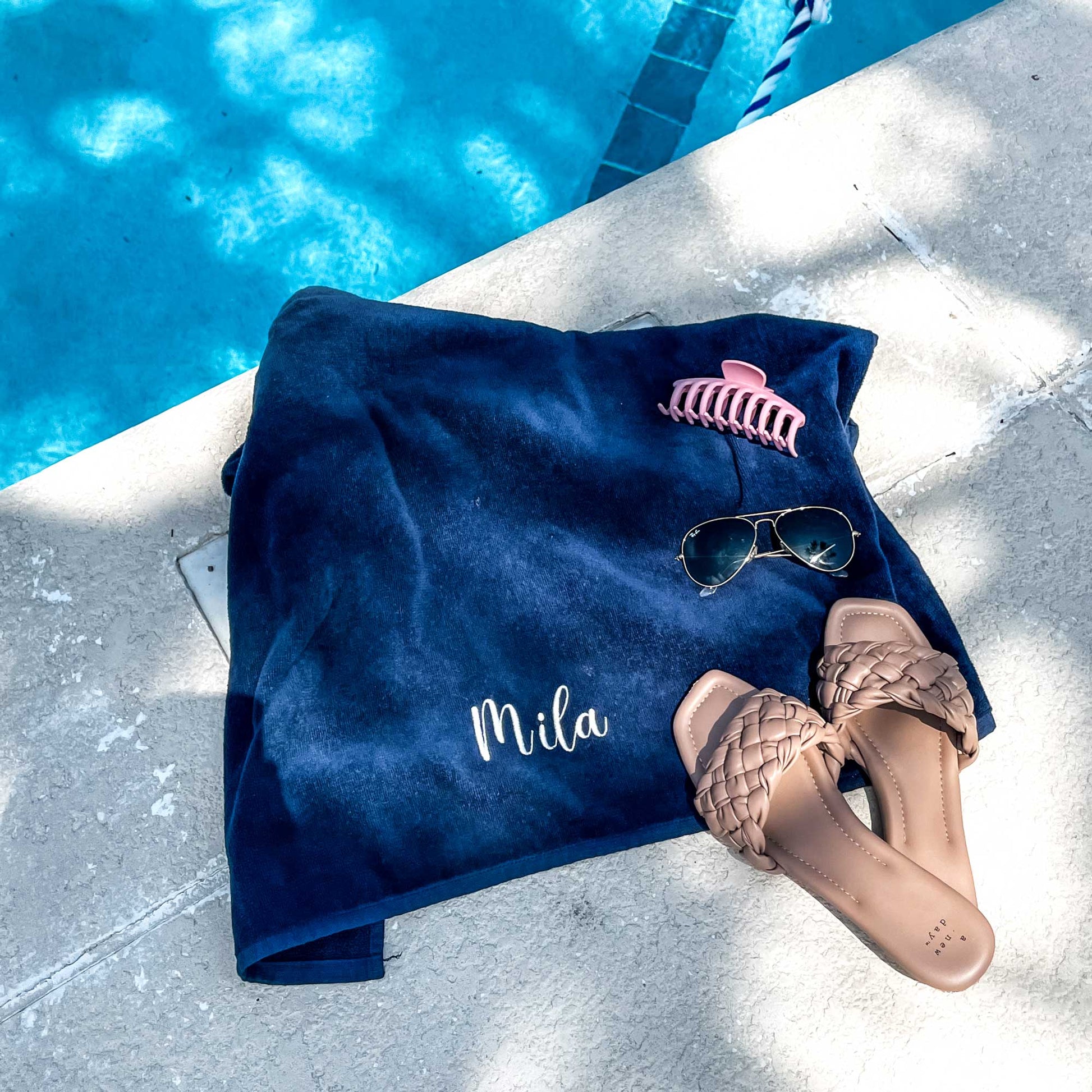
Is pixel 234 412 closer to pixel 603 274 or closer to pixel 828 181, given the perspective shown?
pixel 603 274

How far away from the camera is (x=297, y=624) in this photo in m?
1.46

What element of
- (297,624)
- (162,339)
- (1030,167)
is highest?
(1030,167)

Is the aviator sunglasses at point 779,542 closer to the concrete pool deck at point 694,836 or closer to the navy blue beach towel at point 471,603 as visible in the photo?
the navy blue beach towel at point 471,603

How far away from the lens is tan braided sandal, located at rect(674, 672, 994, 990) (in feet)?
4.37

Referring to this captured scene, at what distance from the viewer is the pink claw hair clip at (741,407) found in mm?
1519

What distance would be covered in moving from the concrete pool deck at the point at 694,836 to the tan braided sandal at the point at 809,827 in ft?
0.53

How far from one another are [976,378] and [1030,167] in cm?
52

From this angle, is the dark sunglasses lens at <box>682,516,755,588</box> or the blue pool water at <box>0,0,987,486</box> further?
the blue pool water at <box>0,0,987,486</box>

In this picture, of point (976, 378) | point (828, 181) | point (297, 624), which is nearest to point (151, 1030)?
point (297, 624)

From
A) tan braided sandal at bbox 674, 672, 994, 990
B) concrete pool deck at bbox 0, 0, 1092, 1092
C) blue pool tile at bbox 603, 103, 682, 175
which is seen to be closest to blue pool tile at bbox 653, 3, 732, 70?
blue pool tile at bbox 603, 103, 682, 175

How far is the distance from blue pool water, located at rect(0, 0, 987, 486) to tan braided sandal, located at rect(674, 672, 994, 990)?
1.56m

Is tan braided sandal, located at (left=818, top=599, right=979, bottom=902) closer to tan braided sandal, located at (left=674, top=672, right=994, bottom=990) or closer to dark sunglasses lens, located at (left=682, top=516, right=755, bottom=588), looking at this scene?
tan braided sandal, located at (left=674, top=672, right=994, bottom=990)

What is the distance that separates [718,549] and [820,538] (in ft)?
0.55

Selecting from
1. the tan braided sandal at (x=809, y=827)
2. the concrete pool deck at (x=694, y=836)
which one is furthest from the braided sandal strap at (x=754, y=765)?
the concrete pool deck at (x=694, y=836)
